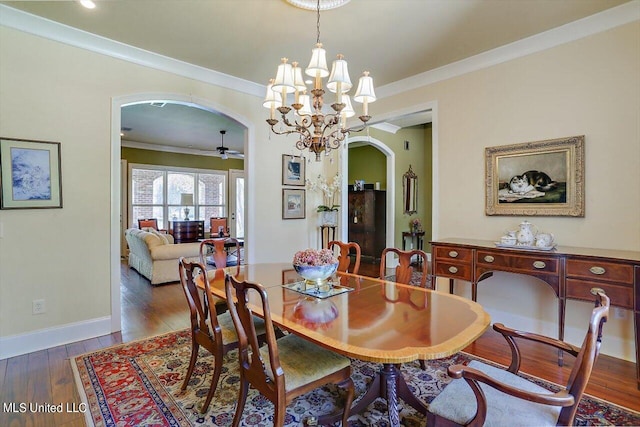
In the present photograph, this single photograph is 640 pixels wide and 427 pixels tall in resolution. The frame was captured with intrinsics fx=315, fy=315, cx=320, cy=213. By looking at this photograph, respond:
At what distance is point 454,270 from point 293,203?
2.54m

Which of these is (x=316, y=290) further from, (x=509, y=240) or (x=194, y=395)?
(x=509, y=240)

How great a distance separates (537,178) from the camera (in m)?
3.12

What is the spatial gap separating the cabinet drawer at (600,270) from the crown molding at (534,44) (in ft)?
6.68

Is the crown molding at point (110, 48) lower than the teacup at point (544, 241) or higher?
higher

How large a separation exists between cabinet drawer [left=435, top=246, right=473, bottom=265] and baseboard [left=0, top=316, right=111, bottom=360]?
3.51 m

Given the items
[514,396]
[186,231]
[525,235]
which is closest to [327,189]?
[525,235]

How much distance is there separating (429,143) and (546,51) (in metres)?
4.55

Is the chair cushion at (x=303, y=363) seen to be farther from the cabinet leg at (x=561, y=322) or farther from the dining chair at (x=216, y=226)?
the dining chair at (x=216, y=226)

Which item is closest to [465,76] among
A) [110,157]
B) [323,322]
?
[323,322]

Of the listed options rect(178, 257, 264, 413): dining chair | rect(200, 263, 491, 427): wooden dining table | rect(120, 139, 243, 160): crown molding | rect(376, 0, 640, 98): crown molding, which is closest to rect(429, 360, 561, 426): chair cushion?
rect(200, 263, 491, 427): wooden dining table

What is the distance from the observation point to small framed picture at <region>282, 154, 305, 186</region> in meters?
4.75

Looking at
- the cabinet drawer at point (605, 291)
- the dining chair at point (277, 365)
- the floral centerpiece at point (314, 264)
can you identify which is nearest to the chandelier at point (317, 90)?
the floral centerpiece at point (314, 264)

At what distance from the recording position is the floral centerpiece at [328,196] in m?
5.10

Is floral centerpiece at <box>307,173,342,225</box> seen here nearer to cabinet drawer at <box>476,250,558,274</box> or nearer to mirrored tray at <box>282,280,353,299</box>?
cabinet drawer at <box>476,250,558,274</box>
